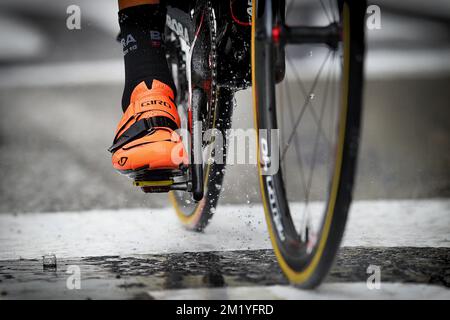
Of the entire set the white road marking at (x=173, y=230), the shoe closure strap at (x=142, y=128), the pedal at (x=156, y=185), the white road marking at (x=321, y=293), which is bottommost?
the white road marking at (x=321, y=293)

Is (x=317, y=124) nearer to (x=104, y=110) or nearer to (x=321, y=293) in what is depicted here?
(x=321, y=293)

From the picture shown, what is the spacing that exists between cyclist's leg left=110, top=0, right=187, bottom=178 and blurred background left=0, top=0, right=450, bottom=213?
14.3 inches

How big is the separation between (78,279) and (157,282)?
210 mm

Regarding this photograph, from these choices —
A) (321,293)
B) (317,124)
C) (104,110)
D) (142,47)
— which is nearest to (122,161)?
(142,47)

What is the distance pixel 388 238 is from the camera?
219 cm

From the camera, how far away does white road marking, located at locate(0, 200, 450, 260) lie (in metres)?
2.12

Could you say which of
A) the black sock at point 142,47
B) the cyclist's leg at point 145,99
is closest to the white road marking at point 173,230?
the cyclist's leg at point 145,99

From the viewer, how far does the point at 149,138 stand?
1827mm

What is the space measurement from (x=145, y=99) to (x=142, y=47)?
0.54ft

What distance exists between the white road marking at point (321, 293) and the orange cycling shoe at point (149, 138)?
0.44m

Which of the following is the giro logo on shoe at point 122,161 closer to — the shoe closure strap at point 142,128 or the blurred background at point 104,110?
the shoe closure strap at point 142,128

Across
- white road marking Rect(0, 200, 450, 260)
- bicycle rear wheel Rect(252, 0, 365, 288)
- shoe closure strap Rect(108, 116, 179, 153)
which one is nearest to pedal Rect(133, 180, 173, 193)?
shoe closure strap Rect(108, 116, 179, 153)

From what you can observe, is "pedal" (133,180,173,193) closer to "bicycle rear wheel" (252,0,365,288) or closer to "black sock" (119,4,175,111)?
"black sock" (119,4,175,111)

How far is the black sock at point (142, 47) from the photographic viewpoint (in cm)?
196
